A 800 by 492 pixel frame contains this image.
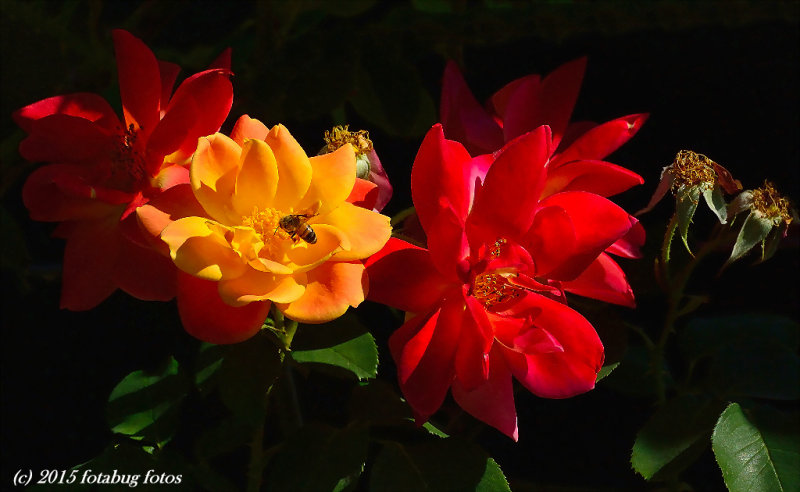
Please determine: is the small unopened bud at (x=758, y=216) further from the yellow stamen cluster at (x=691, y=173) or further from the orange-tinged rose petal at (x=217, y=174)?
the orange-tinged rose petal at (x=217, y=174)

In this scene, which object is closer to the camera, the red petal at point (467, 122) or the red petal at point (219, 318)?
the red petal at point (219, 318)

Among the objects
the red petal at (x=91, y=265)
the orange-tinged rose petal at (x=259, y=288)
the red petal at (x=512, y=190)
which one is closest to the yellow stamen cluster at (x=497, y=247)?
the red petal at (x=512, y=190)

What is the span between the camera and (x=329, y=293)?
0.44 metres

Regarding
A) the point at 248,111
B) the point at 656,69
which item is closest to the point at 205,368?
the point at 248,111

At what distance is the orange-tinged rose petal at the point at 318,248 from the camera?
442 mm

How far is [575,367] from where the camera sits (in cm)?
47

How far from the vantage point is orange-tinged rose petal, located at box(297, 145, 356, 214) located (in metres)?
0.47

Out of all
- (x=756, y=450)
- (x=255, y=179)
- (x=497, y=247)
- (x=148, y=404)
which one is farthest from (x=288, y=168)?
(x=756, y=450)

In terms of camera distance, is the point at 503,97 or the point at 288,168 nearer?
the point at 288,168

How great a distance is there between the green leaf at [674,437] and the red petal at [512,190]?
0.20 meters

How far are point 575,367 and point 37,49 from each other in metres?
0.60

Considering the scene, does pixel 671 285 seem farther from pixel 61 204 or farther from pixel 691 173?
pixel 61 204

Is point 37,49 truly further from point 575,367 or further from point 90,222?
point 575,367

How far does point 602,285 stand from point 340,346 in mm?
161
